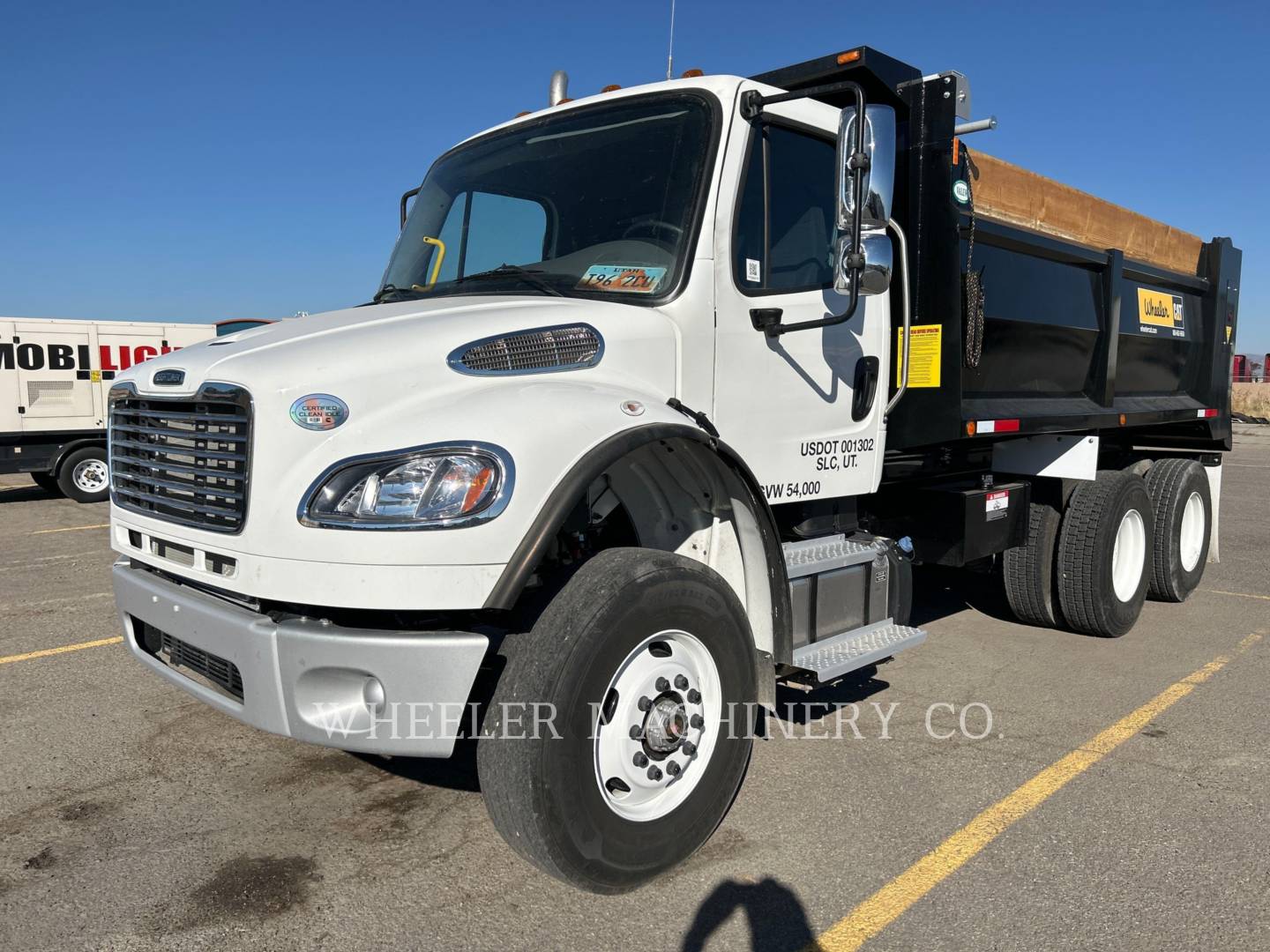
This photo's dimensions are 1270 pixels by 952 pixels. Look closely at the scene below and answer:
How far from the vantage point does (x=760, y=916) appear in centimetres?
300

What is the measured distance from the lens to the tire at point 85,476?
43.9 ft

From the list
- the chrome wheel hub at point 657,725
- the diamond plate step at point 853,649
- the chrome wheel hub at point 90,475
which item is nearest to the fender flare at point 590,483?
the diamond plate step at point 853,649

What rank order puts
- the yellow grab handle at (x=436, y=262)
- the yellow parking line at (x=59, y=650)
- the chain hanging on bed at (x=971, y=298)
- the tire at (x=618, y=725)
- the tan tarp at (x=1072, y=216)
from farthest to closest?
the yellow parking line at (x=59, y=650), the tan tarp at (x=1072, y=216), the chain hanging on bed at (x=971, y=298), the yellow grab handle at (x=436, y=262), the tire at (x=618, y=725)

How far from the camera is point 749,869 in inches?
128

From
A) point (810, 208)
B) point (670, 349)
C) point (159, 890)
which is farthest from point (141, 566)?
point (810, 208)

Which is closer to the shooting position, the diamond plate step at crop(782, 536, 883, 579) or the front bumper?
the front bumper

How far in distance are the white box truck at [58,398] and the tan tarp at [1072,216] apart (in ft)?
37.5

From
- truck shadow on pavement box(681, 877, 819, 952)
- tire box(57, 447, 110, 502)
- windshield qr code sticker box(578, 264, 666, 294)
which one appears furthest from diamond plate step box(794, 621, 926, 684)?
tire box(57, 447, 110, 502)

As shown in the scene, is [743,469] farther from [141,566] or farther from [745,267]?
[141,566]

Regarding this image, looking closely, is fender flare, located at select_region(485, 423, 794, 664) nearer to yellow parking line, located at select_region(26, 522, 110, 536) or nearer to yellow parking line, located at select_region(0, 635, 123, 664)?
yellow parking line, located at select_region(0, 635, 123, 664)

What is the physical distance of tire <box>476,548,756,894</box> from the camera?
279 centimetres

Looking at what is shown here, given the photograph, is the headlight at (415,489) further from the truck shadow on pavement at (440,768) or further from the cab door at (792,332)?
the truck shadow on pavement at (440,768)

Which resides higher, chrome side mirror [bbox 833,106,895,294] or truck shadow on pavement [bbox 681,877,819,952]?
chrome side mirror [bbox 833,106,895,294]

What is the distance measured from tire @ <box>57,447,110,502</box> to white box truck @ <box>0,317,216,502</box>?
11 millimetres
